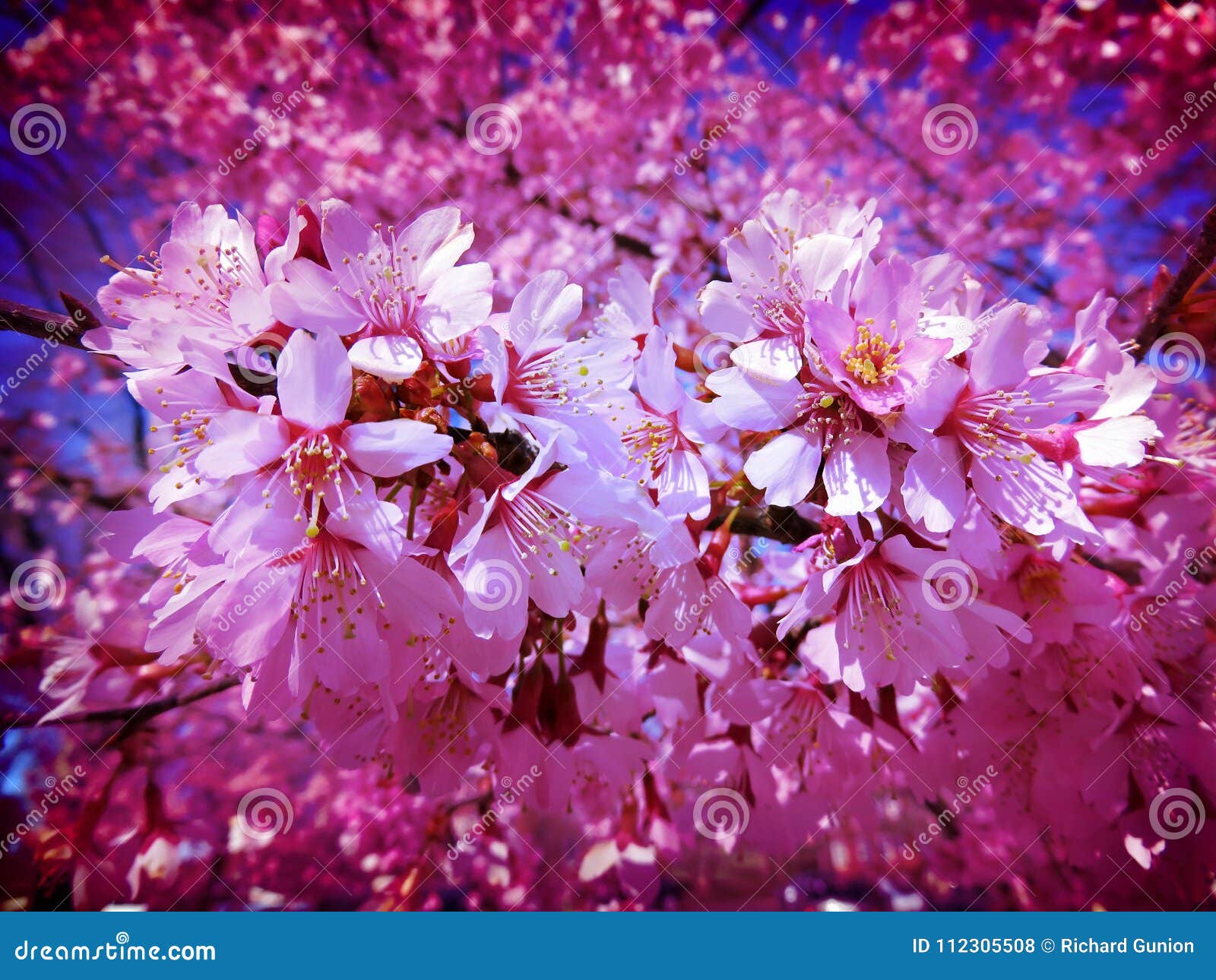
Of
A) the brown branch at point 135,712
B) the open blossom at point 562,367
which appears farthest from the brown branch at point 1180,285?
the brown branch at point 135,712

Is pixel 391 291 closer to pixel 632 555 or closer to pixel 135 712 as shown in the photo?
pixel 632 555

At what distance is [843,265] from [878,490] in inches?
10.2

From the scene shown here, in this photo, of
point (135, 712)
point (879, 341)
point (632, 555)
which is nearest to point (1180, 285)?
point (879, 341)

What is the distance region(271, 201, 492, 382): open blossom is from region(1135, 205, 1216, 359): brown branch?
0.91 meters

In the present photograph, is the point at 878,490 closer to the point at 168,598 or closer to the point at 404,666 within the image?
the point at 404,666

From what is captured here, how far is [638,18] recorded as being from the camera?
232cm

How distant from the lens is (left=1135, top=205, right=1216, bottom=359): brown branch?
90 cm

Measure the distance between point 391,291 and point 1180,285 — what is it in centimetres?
104

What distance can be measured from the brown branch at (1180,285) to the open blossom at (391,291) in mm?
913

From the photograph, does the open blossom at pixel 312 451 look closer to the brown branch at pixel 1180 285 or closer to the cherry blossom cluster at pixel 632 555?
the cherry blossom cluster at pixel 632 555

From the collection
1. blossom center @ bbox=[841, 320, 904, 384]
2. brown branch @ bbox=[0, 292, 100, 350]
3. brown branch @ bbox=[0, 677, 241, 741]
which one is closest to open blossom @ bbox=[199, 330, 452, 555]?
brown branch @ bbox=[0, 292, 100, 350]

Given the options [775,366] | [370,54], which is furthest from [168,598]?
[370,54]

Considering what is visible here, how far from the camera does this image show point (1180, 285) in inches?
36.6

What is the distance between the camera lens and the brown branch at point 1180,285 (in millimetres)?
903
